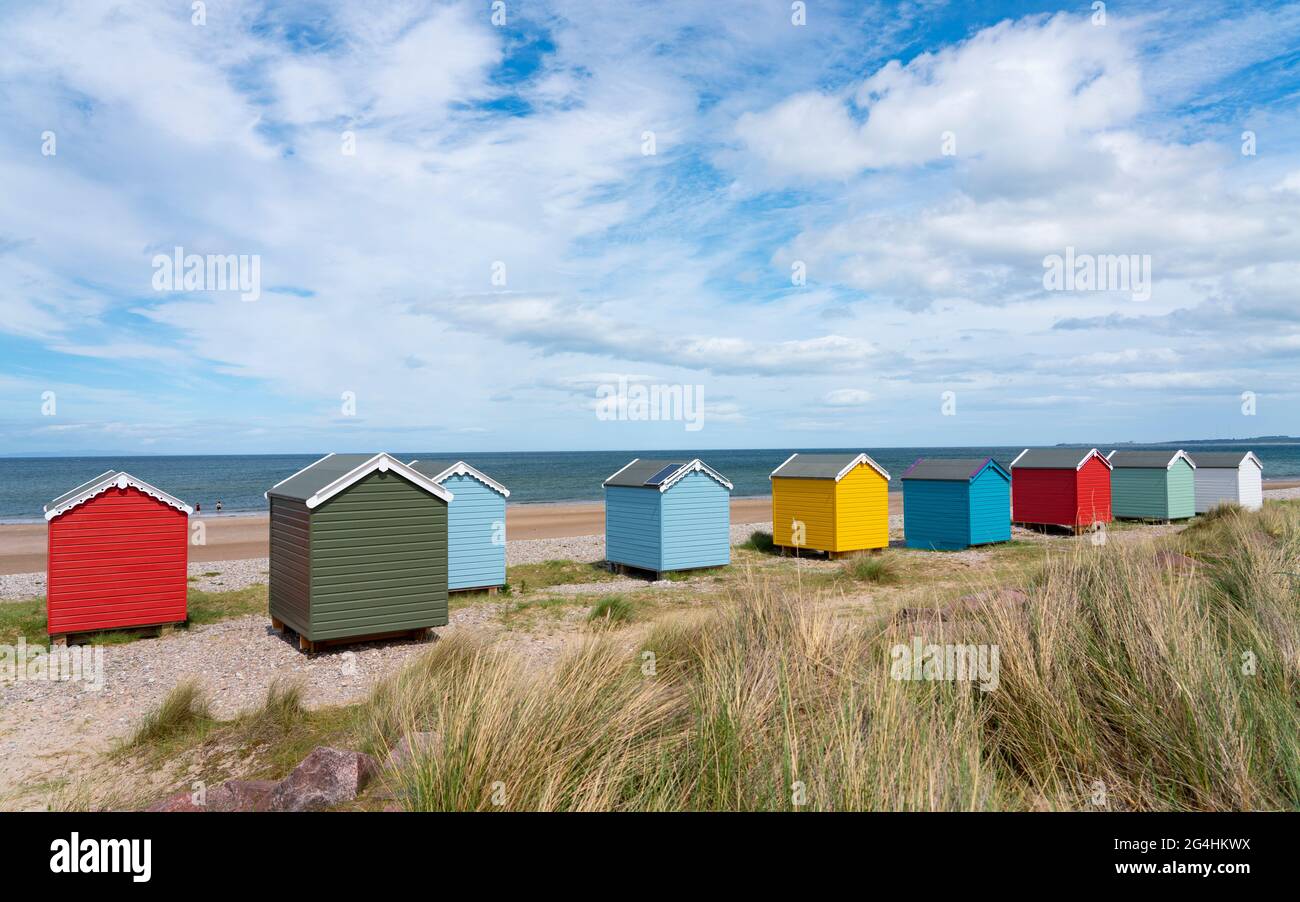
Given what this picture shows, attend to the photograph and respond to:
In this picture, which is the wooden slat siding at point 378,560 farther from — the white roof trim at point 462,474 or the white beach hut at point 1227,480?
the white beach hut at point 1227,480

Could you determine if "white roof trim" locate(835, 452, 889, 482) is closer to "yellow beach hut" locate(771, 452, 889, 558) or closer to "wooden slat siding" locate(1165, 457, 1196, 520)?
"yellow beach hut" locate(771, 452, 889, 558)

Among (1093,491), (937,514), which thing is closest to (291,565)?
→ (937,514)

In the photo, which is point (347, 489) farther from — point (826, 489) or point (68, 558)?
point (826, 489)

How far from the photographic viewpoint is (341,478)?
1130cm

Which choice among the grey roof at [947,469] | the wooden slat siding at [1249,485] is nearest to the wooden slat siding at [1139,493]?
the wooden slat siding at [1249,485]

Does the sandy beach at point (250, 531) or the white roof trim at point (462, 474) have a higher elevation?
the white roof trim at point (462, 474)

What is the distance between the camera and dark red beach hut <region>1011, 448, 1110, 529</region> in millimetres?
25047

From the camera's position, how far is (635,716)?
13.7 ft

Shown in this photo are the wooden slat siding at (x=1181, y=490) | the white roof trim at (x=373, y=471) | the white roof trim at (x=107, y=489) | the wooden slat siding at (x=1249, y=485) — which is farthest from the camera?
the wooden slat siding at (x=1249, y=485)

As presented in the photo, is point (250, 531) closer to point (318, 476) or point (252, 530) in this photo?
point (252, 530)

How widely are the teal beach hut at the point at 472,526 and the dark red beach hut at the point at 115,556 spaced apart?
471 centimetres

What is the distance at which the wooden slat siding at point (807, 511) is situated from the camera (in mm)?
20312

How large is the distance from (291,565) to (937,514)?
17.4 m

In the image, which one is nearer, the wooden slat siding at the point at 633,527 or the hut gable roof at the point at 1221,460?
the wooden slat siding at the point at 633,527
